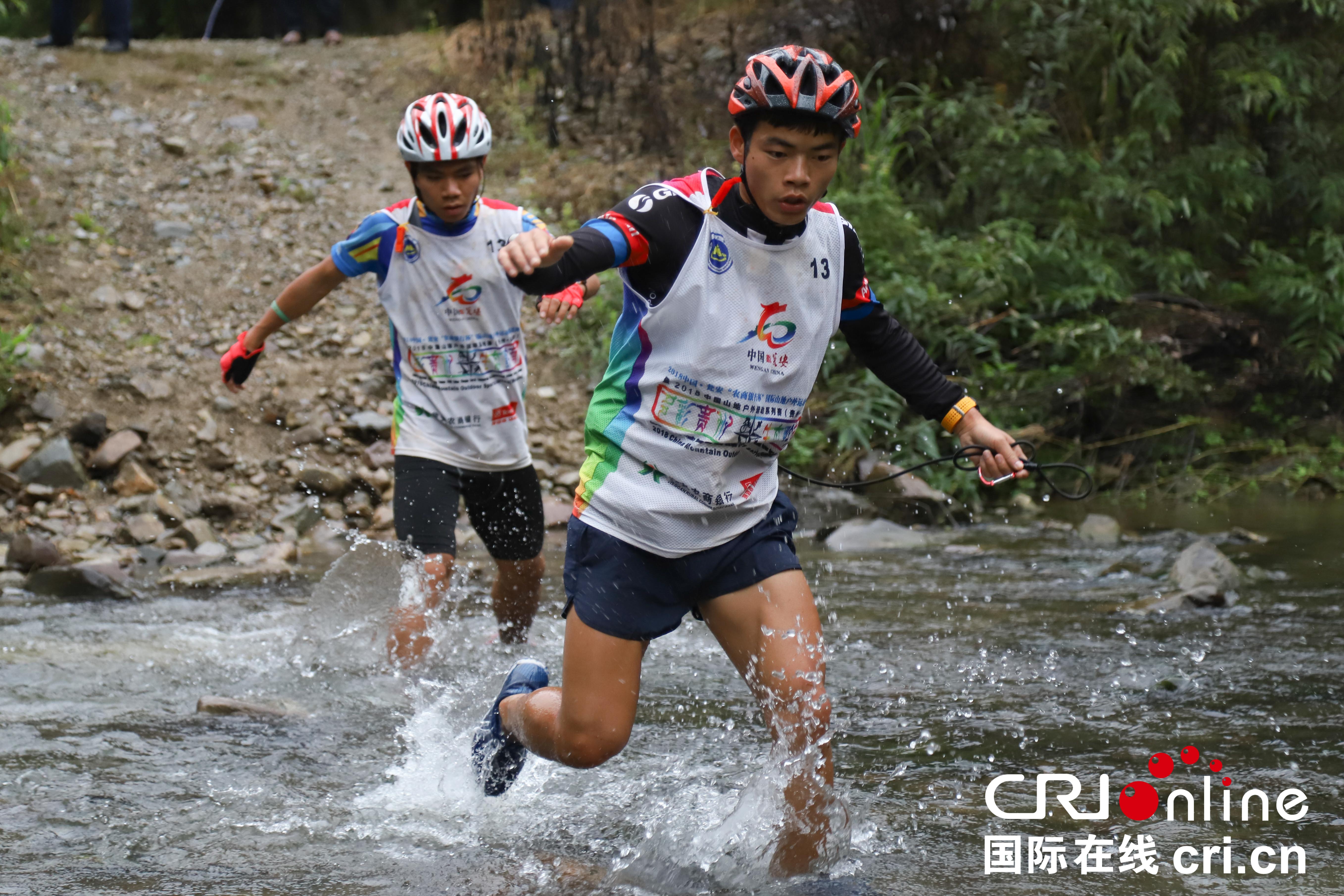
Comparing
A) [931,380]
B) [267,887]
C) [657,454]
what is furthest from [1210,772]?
[267,887]

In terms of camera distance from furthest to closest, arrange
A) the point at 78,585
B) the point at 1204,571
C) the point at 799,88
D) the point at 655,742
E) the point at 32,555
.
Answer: the point at 32,555
the point at 78,585
the point at 1204,571
the point at 655,742
the point at 799,88

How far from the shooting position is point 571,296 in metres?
3.60

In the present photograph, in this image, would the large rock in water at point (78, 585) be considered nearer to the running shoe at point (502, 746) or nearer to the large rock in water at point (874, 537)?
the running shoe at point (502, 746)

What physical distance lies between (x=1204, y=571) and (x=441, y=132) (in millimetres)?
4290

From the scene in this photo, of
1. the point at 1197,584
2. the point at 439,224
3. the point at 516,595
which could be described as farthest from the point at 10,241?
the point at 1197,584

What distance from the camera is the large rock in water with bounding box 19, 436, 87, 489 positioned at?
8.36 meters

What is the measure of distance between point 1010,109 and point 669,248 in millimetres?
9833

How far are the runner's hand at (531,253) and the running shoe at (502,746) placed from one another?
1.34m

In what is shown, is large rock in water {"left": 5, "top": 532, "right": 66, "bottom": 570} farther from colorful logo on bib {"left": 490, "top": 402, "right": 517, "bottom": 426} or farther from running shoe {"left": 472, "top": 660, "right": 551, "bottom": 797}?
running shoe {"left": 472, "top": 660, "right": 551, "bottom": 797}

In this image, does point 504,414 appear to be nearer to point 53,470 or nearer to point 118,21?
point 53,470

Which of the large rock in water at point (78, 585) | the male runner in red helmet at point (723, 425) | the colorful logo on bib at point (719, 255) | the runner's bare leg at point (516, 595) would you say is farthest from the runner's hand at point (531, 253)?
the large rock in water at point (78, 585)

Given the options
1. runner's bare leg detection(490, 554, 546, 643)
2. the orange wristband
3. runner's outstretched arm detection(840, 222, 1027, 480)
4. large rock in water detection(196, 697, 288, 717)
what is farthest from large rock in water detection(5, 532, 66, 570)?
the orange wristband

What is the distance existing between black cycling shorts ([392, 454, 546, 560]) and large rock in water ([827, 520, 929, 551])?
3198 millimetres

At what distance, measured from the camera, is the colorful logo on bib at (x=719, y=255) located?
3227 millimetres
